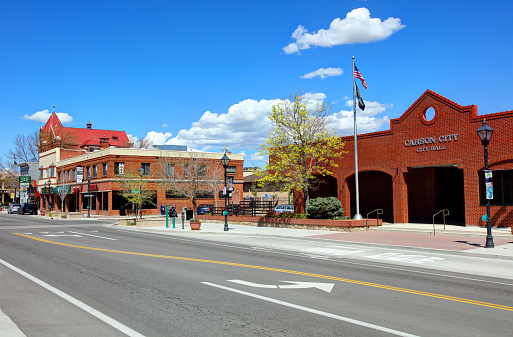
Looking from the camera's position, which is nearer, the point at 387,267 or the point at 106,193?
the point at 387,267

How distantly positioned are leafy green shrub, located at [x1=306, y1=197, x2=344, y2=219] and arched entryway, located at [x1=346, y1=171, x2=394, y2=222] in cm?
475

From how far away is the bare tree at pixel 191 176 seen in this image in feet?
142

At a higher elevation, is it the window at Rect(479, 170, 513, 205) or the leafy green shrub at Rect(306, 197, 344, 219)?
the window at Rect(479, 170, 513, 205)

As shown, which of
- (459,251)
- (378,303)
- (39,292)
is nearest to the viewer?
(378,303)

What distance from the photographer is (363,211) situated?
32969 millimetres

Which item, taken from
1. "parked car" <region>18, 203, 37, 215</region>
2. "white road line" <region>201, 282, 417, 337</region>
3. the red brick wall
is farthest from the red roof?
"white road line" <region>201, 282, 417, 337</region>

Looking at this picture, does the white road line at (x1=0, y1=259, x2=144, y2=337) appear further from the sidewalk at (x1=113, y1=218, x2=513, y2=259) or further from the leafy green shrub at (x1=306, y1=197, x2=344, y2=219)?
the leafy green shrub at (x1=306, y1=197, x2=344, y2=219)

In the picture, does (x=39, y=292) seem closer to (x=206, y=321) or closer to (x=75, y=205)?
(x=206, y=321)

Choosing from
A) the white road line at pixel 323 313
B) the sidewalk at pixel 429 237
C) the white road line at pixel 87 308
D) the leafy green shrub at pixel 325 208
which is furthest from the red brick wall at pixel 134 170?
the white road line at pixel 323 313

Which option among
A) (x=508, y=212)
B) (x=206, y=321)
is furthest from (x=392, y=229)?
(x=206, y=321)

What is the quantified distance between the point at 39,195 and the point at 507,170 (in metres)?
87.8

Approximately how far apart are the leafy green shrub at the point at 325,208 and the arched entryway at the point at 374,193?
15.6ft

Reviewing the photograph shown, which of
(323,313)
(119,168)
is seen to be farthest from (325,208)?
(119,168)

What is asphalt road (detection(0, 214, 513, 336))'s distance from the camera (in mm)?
6770
